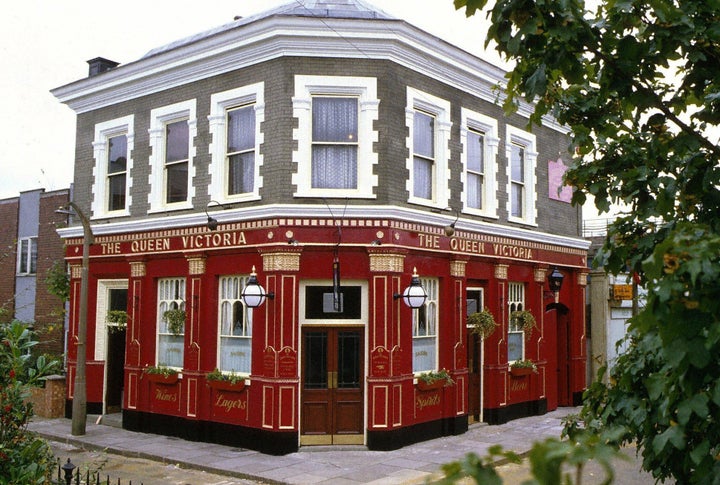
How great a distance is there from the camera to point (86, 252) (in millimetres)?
15859

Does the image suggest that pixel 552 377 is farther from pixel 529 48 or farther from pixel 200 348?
pixel 529 48

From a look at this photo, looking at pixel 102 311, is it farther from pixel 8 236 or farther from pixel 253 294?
pixel 8 236

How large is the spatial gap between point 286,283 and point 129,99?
276 inches

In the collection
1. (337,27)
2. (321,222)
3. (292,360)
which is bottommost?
(292,360)

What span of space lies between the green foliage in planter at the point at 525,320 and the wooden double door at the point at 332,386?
5.32 m

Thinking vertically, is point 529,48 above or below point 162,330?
above

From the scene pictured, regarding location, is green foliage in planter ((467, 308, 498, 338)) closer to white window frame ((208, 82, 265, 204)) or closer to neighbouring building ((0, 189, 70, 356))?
white window frame ((208, 82, 265, 204))

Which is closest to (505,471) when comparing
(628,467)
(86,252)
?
(628,467)

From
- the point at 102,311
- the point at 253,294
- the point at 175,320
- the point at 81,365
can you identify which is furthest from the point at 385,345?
the point at 102,311

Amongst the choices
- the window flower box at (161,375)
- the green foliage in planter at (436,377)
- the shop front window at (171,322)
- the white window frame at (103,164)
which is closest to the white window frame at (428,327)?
the green foliage in planter at (436,377)

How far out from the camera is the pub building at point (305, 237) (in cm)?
1381

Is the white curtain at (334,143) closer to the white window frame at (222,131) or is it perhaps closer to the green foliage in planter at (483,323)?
the white window frame at (222,131)

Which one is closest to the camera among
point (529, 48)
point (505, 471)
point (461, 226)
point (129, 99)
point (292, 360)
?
point (529, 48)

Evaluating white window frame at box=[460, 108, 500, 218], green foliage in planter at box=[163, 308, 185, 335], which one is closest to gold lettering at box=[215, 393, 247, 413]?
green foliage in planter at box=[163, 308, 185, 335]
